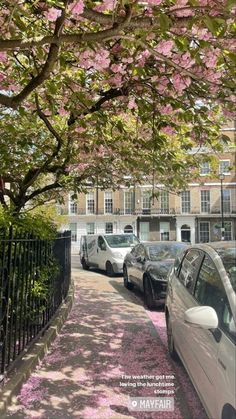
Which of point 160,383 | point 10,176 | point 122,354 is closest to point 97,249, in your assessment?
point 10,176

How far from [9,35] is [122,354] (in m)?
4.16

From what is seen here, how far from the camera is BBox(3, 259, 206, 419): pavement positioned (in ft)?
12.9

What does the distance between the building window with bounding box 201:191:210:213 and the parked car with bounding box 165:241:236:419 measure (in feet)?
167

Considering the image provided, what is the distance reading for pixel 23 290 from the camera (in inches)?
202

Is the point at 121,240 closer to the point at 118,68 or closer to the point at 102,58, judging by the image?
the point at 118,68

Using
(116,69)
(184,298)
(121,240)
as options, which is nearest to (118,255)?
(121,240)

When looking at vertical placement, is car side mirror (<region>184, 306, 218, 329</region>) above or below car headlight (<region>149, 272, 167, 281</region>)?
above

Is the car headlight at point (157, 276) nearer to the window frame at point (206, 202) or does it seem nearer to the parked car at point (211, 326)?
the parked car at point (211, 326)

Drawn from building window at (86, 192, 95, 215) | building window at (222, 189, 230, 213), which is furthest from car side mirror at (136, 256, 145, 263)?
building window at (86, 192, 95, 215)

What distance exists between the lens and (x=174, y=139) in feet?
35.2

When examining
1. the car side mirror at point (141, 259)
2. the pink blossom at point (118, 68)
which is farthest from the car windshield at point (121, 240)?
the pink blossom at point (118, 68)

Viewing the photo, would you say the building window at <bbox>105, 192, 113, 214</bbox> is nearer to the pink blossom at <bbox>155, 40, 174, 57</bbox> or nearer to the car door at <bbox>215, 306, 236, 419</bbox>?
the pink blossom at <bbox>155, 40, 174, 57</bbox>

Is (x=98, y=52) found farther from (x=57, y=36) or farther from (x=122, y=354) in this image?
(x=122, y=354)

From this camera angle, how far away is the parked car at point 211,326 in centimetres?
275
